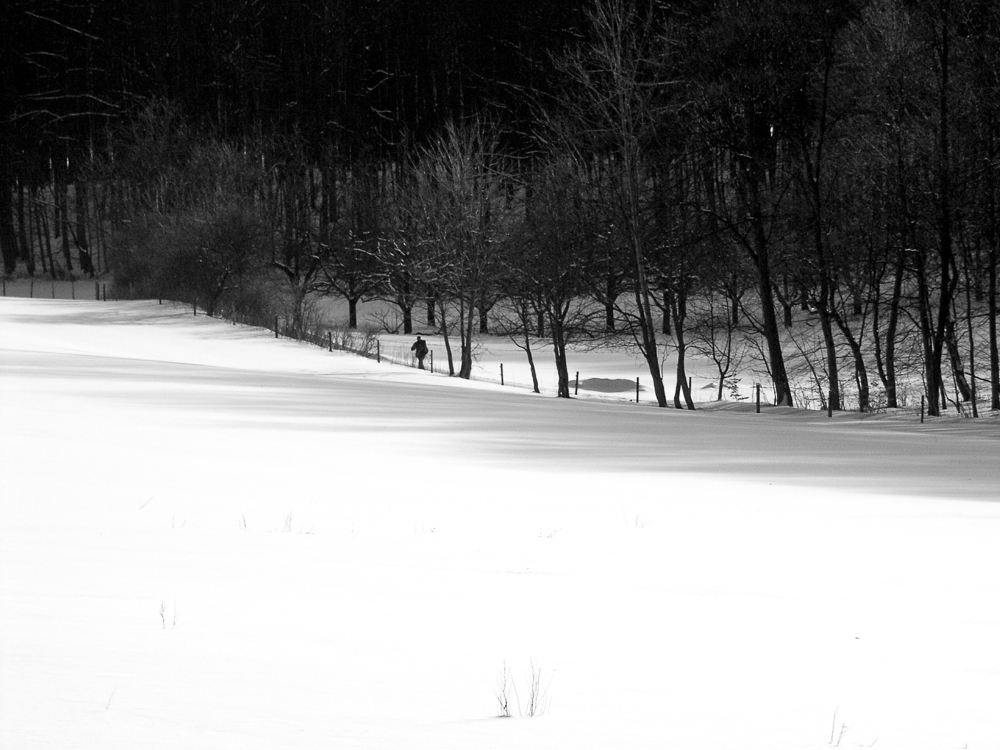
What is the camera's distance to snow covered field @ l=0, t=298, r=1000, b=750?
444 cm

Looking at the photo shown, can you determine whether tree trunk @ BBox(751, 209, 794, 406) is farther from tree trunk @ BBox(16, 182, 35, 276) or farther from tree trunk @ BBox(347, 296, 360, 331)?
tree trunk @ BBox(16, 182, 35, 276)

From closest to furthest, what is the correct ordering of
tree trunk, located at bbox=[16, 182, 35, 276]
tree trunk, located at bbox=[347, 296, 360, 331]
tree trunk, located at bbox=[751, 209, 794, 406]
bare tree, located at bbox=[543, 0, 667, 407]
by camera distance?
bare tree, located at bbox=[543, 0, 667, 407]
tree trunk, located at bbox=[751, 209, 794, 406]
tree trunk, located at bbox=[347, 296, 360, 331]
tree trunk, located at bbox=[16, 182, 35, 276]

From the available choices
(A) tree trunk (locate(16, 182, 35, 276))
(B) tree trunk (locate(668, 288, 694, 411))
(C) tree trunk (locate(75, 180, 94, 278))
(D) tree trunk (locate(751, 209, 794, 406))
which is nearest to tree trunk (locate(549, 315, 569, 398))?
(B) tree trunk (locate(668, 288, 694, 411))

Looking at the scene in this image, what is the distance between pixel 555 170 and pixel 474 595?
128ft

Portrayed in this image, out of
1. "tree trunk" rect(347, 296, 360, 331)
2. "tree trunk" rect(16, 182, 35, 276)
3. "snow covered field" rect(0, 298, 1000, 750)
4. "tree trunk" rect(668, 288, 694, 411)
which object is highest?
"tree trunk" rect(16, 182, 35, 276)

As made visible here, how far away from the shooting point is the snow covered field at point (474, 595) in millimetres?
4441

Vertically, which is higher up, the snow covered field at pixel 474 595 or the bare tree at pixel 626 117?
the bare tree at pixel 626 117

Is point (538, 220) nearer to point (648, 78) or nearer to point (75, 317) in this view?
point (648, 78)

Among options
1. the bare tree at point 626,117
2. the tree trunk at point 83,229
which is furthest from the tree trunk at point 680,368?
the tree trunk at point 83,229

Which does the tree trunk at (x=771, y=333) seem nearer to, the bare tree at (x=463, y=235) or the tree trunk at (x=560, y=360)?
the tree trunk at (x=560, y=360)

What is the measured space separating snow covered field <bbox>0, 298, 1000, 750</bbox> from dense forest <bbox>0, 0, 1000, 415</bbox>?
59.0 feet

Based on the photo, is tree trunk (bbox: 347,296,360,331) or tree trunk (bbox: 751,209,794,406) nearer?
tree trunk (bbox: 751,209,794,406)

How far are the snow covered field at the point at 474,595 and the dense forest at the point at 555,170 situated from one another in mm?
17983

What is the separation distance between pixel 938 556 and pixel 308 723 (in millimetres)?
4961
